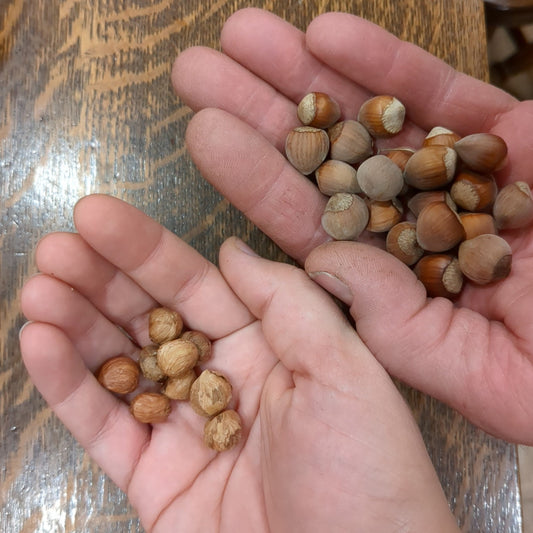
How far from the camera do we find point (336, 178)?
123 cm

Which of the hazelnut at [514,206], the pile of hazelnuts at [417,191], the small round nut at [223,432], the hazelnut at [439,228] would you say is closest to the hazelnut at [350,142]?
the pile of hazelnuts at [417,191]

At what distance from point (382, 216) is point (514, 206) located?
28cm

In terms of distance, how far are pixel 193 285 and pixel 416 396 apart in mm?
627

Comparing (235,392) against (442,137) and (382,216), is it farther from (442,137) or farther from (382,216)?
(442,137)

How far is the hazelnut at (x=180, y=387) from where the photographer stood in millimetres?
1139

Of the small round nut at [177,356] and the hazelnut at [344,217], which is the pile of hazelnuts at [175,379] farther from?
the hazelnut at [344,217]

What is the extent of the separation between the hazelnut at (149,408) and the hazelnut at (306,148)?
610 mm

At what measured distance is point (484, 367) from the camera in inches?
39.4

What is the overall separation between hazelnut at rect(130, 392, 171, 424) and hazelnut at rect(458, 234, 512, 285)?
0.70m

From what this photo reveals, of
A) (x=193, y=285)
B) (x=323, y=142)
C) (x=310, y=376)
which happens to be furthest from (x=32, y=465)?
(x=323, y=142)

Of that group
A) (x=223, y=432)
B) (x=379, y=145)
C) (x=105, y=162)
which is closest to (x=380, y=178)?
(x=379, y=145)

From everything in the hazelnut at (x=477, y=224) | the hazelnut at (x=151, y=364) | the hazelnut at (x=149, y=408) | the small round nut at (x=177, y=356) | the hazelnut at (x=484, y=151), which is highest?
the hazelnut at (x=484, y=151)

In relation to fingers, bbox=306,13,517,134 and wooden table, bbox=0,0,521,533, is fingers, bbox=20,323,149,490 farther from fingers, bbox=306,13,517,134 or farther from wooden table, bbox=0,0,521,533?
fingers, bbox=306,13,517,134

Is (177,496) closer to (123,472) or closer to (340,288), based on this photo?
(123,472)
